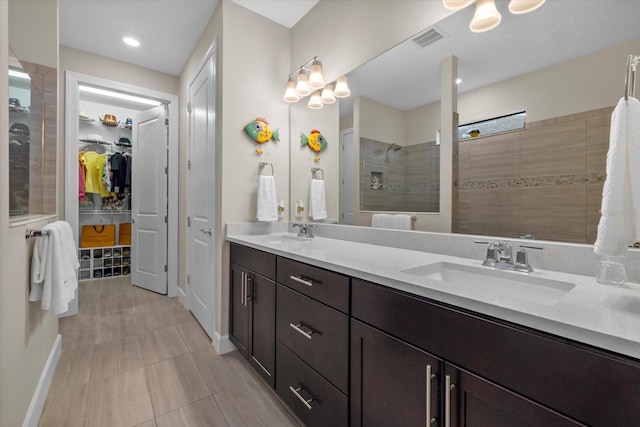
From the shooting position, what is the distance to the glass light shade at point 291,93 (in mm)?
2238

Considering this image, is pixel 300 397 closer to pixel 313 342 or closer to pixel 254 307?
pixel 313 342

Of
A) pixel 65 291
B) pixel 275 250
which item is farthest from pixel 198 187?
pixel 275 250

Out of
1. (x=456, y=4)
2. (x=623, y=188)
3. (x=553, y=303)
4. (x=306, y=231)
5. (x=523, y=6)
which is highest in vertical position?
(x=456, y=4)

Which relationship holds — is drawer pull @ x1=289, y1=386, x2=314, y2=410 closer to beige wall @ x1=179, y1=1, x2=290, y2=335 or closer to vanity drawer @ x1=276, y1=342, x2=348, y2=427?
vanity drawer @ x1=276, y1=342, x2=348, y2=427

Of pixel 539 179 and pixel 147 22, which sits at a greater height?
pixel 147 22

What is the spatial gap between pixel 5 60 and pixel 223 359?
196cm

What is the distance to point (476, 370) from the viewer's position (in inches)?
26.9

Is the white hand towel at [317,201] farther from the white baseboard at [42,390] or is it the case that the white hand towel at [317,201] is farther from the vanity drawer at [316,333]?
the white baseboard at [42,390]

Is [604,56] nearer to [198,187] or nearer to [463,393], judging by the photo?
[463,393]

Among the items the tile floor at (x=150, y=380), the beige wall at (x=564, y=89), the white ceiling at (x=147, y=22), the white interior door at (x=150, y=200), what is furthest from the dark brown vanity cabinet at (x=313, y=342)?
the white interior door at (x=150, y=200)

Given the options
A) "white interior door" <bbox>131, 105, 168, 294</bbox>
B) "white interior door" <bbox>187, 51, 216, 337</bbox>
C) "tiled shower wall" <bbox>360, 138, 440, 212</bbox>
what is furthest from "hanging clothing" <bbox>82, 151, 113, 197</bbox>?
"tiled shower wall" <bbox>360, 138, 440, 212</bbox>

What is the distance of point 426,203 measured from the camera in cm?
147

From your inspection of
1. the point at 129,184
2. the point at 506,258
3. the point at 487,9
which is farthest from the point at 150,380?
the point at 129,184

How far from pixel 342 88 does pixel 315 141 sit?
→ 47 cm
